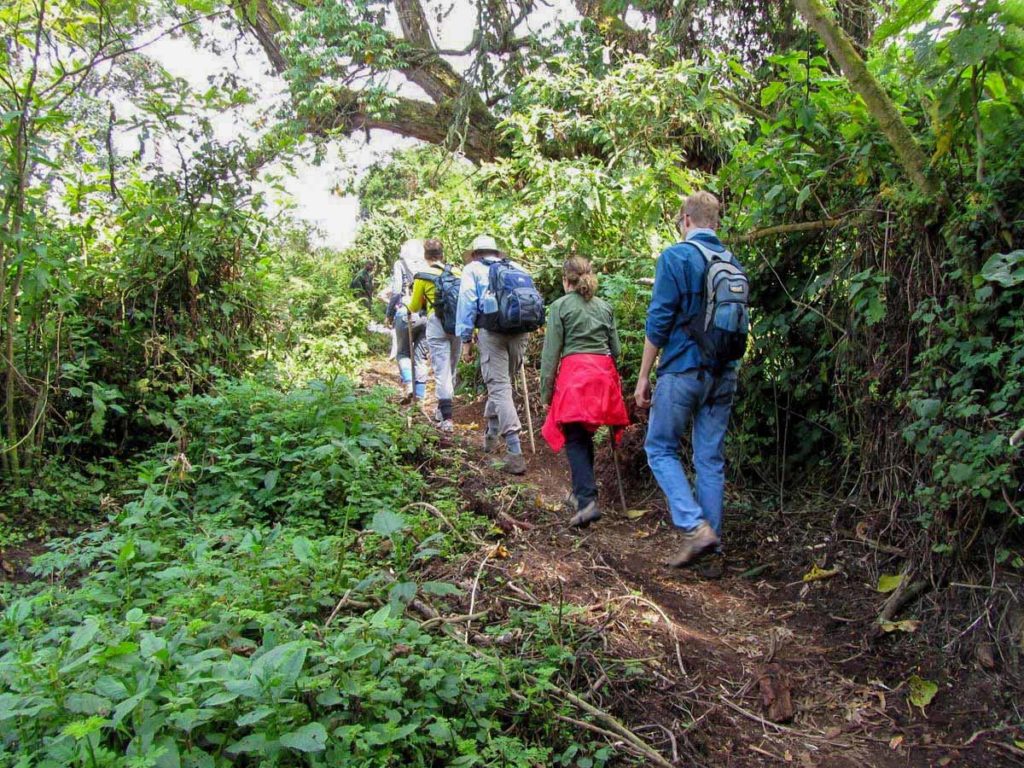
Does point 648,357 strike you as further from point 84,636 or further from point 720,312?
point 84,636

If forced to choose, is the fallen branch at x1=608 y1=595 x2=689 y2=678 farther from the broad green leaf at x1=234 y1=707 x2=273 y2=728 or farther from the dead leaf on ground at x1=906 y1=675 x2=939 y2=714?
the broad green leaf at x1=234 y1=707 x2=273 y2=728

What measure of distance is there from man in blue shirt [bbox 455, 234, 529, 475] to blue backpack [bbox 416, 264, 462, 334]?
2.62 ft

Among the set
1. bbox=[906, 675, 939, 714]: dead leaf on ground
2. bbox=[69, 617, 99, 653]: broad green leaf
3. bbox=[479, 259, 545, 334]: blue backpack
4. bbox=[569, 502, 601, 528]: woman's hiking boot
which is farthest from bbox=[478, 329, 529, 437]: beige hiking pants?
bbox=[69, 617, 99, 653]: broad green leaf

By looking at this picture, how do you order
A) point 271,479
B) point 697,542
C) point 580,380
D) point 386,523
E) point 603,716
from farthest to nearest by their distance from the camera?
point 580,380, point 271,479, point 697,542, point 386,523, point 603,716

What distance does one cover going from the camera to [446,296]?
7.36 m

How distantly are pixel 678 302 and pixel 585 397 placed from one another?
101 centimetres

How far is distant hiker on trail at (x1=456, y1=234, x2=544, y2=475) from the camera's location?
20.4 feet

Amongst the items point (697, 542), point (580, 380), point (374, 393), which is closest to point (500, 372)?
point (374, 393)

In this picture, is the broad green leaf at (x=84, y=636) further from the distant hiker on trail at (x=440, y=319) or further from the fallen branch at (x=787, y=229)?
the distant hiker on trail at (x=440, y=319)

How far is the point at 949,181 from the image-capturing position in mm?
3428

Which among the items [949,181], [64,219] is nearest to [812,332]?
[949,181]

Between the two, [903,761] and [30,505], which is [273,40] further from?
[903,761]

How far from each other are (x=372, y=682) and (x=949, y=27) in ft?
11.5

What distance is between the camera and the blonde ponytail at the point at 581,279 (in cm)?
527
